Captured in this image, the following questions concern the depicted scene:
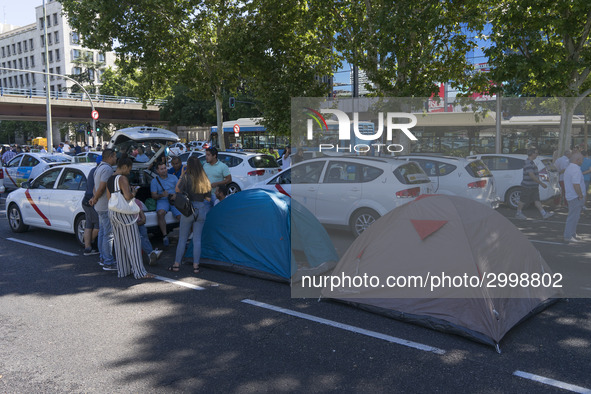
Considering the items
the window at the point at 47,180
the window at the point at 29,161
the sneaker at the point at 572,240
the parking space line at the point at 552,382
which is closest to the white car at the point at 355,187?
the sneaker at the point at 572,240

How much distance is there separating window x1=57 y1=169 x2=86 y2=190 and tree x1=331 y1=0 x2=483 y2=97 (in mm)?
9087

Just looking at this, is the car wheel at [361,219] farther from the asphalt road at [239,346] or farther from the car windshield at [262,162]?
the car windshield at [262,162]

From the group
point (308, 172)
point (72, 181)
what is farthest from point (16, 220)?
point (308, 172)

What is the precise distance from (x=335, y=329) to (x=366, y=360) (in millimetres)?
792

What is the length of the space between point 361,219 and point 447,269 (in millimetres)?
4559

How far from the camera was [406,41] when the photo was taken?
51.2 ft

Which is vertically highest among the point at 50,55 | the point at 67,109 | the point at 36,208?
the point at 50,55

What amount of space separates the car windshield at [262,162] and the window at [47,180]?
293 inches

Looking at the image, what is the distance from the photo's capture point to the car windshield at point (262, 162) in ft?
55.0

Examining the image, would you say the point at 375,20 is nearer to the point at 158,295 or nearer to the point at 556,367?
the point at 158,295

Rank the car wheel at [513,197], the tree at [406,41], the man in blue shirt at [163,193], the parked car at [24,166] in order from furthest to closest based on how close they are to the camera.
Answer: the parked car at [24,166]
the tree at [406,41]
the car wheel at [513,197]
the man in blue shirt at [163,193]

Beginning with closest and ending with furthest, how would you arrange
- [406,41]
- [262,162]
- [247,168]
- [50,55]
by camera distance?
[406,41] < [247,168] < [262,162] < [50,55]

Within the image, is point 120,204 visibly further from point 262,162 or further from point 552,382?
point 262,162

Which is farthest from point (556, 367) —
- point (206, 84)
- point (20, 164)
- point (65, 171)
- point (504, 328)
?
point (206, 84)
